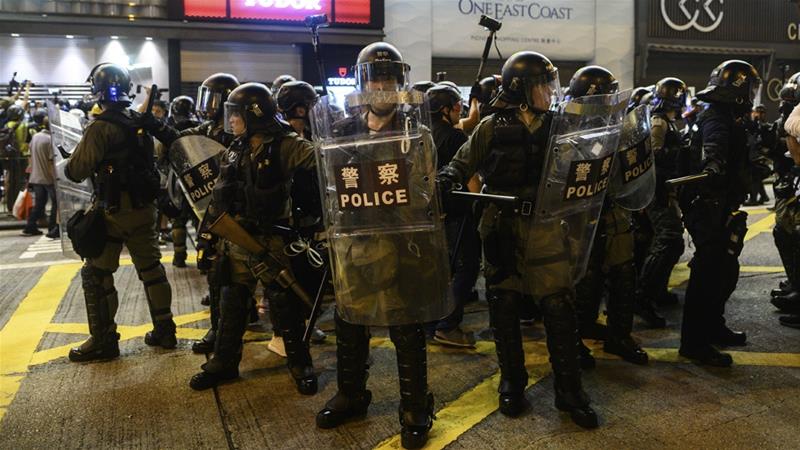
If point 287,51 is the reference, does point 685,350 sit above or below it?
below

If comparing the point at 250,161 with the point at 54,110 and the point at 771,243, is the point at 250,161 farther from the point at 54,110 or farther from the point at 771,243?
the point at 771,243

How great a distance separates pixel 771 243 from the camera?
8656 mm

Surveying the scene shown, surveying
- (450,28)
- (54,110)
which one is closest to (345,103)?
(54,110)

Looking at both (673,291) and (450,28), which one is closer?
(673,291)

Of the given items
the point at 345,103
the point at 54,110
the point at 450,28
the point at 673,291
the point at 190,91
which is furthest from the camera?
the point at 450,28

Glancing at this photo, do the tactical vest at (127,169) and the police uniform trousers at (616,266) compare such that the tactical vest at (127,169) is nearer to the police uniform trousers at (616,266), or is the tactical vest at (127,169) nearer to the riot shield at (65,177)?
the riot shield at (65,177)

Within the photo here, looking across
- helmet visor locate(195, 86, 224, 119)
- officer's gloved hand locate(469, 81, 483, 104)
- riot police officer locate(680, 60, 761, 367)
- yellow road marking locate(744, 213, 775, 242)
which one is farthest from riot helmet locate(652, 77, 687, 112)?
yellow road marking locate(744, 213, 775, 242)

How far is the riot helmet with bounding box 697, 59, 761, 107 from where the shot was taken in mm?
4172

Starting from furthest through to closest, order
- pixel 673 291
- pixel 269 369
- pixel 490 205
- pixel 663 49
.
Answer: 1. pixel 663 49
2. pixel 673 291
3. pixel 269 369
4. pixel 490 205

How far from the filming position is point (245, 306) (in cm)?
404

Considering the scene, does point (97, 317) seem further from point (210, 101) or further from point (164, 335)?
point (210, 101)

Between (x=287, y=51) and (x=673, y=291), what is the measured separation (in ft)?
35.9

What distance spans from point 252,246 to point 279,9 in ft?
37.8

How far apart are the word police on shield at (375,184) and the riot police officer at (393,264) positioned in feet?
0.05
